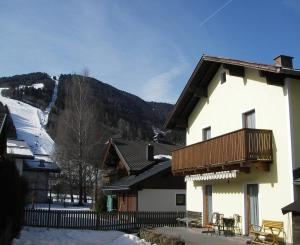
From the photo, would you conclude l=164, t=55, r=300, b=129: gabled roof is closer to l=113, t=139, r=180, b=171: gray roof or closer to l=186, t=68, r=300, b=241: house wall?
l=186, t=68, r=300, b=241: house wall

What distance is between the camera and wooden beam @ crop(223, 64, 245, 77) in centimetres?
1928

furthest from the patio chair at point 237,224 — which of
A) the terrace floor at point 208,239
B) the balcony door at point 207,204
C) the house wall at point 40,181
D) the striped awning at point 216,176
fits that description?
the house wall at point 40,181

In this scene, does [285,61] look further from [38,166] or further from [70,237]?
[38,166]

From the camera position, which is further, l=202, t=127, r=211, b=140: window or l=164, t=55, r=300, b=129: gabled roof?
l=202, t=127, r=211, b=140: window

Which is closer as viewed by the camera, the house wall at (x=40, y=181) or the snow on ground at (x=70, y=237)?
the snow on ground at (x=70, y=237)

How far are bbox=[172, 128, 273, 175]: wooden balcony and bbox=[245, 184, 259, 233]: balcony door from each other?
3.18 ft

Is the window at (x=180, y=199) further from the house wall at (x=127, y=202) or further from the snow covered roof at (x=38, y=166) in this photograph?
Result: the snow covered roof at (x=38, y=166)

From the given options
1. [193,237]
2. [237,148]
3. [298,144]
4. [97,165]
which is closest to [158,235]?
[193,237]

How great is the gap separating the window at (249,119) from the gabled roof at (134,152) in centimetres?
1642

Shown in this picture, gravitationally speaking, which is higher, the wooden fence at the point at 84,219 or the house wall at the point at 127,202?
the house wall at the point at 127,202

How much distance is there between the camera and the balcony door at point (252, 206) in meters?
17.8

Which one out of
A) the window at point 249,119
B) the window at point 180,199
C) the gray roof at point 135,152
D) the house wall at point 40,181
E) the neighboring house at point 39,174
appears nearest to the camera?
the window at point 249,119

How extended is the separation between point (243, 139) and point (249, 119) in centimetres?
273

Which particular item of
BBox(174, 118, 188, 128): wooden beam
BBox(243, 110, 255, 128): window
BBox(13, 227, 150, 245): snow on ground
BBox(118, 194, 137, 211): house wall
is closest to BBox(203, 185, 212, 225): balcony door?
BBox(13, 227, 150, 245): snow on ground
